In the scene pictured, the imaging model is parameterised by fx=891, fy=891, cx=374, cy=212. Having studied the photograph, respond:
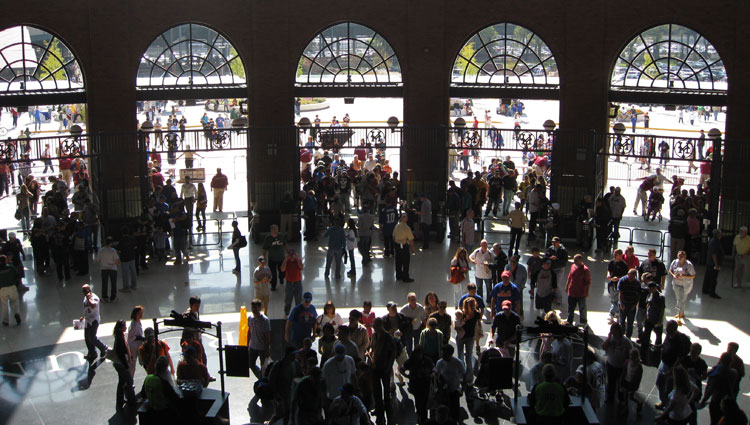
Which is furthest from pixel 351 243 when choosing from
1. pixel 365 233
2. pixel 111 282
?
pixel 111 282

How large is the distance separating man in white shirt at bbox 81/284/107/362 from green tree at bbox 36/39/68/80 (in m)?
10.3

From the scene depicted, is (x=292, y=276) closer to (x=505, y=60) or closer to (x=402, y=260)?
(x=402, y=260)

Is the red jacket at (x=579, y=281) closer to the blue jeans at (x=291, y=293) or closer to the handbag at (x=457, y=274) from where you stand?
the handbag at (x=457, y=274)

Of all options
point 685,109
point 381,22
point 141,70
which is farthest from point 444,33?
point 685,109

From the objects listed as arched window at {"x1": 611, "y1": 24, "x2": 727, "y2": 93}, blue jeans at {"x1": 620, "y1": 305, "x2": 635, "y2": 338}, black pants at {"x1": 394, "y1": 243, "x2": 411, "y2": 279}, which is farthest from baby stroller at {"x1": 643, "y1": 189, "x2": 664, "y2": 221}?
blue jeans at {"x1": 620, "y1": 305, "x2": 635, "y2": 338}

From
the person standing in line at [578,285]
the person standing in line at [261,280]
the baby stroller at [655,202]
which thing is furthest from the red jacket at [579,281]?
the baby stroller at [655,202]

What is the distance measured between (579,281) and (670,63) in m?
8.98

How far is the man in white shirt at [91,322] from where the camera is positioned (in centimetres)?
1408

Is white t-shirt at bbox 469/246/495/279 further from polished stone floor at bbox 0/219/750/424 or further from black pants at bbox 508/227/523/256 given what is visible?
black pants at bbox 508/227/523/256

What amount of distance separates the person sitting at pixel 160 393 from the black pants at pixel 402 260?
8148 millimetres

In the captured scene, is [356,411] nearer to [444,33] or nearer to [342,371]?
[342,371]

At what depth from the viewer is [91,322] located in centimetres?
1420

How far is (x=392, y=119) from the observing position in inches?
931

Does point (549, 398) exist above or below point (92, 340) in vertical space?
above
